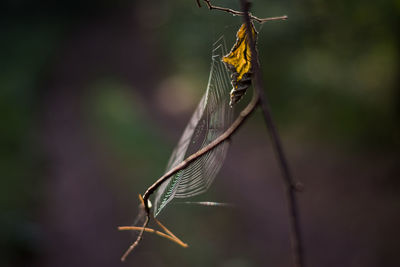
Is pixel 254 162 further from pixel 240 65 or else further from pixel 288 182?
pixel 288 182

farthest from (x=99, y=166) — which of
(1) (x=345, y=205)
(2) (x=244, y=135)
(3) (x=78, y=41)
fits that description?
(3) (x=78, y=41)

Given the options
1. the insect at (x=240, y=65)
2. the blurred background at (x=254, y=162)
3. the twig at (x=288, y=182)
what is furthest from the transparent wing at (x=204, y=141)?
the blurred background at (x=254, y=162)

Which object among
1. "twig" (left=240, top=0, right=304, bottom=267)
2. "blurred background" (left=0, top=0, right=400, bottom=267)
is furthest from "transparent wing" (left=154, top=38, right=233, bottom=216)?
"blurred background" (left=0, top=0, right=400, bottom=267)

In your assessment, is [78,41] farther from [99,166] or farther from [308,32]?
[308,32]

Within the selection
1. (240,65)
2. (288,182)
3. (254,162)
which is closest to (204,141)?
(240,65)

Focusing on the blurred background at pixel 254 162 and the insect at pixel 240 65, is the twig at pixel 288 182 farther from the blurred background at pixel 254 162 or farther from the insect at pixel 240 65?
the blurred background at pixel 254 162

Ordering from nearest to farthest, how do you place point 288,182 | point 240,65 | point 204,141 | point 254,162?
point 288,182 → point 240,65 → point 204,141 → point 254,162
